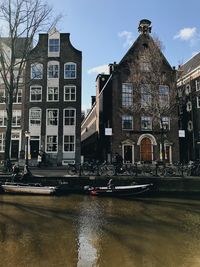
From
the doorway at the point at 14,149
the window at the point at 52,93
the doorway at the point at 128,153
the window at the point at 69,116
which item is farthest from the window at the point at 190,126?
the doorway at the point at 14,149

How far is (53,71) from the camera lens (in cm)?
3919

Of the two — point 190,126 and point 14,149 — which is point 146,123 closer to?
point 190,126

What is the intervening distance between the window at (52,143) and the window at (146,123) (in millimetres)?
10138

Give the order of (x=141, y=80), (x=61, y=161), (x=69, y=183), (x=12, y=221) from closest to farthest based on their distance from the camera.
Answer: (x=12, y=221) < (x=69, y=183) < (x=141, y=80) < (x=61, y=161)

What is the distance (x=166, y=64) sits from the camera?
1580 inches

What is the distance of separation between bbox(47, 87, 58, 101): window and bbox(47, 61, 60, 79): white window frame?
1480 mm

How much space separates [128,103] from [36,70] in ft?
38.1

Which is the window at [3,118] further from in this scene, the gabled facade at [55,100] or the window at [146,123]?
the window at [146,123]

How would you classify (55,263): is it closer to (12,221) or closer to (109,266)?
(109,266)

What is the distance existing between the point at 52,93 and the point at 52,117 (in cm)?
290

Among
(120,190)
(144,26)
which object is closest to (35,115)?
(144,26)

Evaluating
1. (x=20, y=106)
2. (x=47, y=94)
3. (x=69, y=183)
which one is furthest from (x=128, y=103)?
(x=69, y=183)

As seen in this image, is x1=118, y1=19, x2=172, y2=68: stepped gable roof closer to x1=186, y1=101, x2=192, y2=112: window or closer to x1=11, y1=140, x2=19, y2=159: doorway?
x1=186, y1=101, x2=192, y2=112: window

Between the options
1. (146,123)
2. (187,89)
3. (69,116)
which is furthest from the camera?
(187,89)
